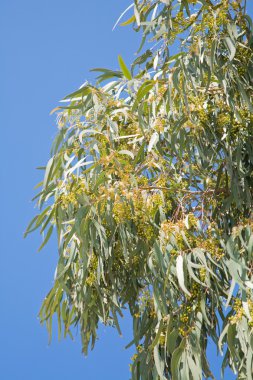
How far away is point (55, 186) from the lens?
3.34 m

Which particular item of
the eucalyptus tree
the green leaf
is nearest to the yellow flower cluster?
the eucalyptus tree

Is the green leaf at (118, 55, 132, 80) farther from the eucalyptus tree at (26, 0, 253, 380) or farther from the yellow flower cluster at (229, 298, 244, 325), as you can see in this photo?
the yellow flower cluster at (229, 298, 244, 325)

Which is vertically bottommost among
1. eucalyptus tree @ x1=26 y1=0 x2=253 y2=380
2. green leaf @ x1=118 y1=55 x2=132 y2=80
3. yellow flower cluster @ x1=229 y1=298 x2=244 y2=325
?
yellow flower cluster @ x1=229 y1=298 x2=244 y2=325

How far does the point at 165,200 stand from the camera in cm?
327

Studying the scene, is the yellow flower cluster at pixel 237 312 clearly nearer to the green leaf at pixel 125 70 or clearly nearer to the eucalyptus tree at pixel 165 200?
the eucalyptus tree at pixel 165 200

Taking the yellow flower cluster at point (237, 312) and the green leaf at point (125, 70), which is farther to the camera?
the green leaf at point (125, 70)

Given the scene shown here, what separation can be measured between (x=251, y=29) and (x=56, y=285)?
1217mm

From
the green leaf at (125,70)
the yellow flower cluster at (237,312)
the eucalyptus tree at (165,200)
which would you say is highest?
the green leaf at (125,70)

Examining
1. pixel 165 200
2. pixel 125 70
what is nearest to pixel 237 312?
pixel 165 200

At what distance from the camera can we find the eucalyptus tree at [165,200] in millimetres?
3016

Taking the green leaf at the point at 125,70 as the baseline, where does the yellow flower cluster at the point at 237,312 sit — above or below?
below

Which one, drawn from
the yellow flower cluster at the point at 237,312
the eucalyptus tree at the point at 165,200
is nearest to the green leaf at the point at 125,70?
the eucalyptus tree at the point at 165,200

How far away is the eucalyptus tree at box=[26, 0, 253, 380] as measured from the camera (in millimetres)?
3016

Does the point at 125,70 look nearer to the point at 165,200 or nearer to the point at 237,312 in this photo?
the point at 165,200
